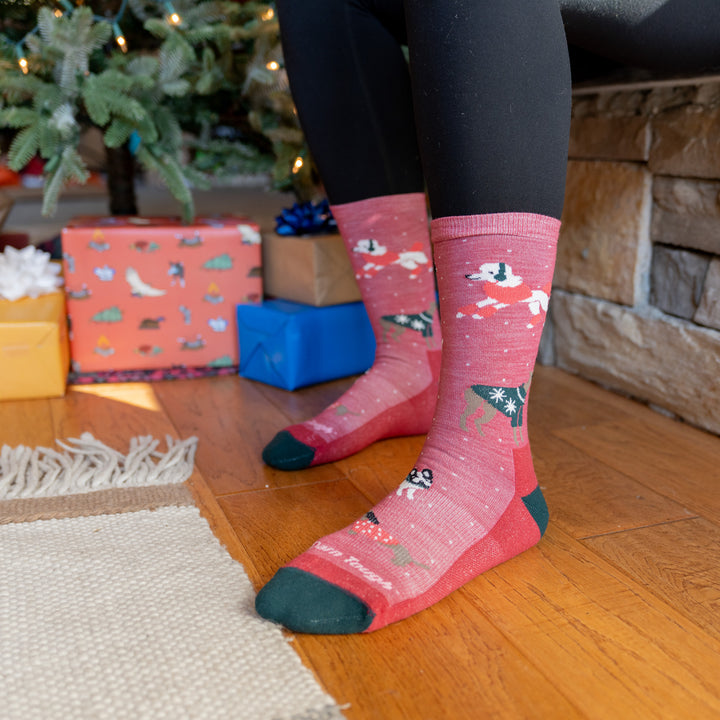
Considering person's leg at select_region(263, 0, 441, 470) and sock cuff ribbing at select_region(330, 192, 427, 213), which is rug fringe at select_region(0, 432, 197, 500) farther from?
sock cuff ribbing at select_region(330, 192, 427, 213)

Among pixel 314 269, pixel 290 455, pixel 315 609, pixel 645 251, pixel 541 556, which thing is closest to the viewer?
pixel 315 609

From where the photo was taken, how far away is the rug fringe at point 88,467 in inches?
30.9

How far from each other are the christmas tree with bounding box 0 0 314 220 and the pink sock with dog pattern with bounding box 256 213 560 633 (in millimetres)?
795

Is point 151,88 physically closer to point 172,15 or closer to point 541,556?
point 172,15

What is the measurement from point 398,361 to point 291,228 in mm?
479

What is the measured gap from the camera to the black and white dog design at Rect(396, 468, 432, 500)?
0.62 meters

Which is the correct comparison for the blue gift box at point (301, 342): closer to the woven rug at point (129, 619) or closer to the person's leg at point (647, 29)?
the woven rug at point (129, 619)

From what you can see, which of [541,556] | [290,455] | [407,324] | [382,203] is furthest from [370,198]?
[541,556]

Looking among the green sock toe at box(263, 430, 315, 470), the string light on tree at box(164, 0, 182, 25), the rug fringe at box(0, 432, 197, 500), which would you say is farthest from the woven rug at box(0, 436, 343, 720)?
the string light on tree at box(164, 0, 182, 25)


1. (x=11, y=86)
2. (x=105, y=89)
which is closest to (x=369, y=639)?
(x=105, y=89)

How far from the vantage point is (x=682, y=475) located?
839mm

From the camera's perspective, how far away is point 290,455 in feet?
2.73

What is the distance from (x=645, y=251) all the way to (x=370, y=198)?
471 mm

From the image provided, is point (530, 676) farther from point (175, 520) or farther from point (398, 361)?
point (398, 361)
